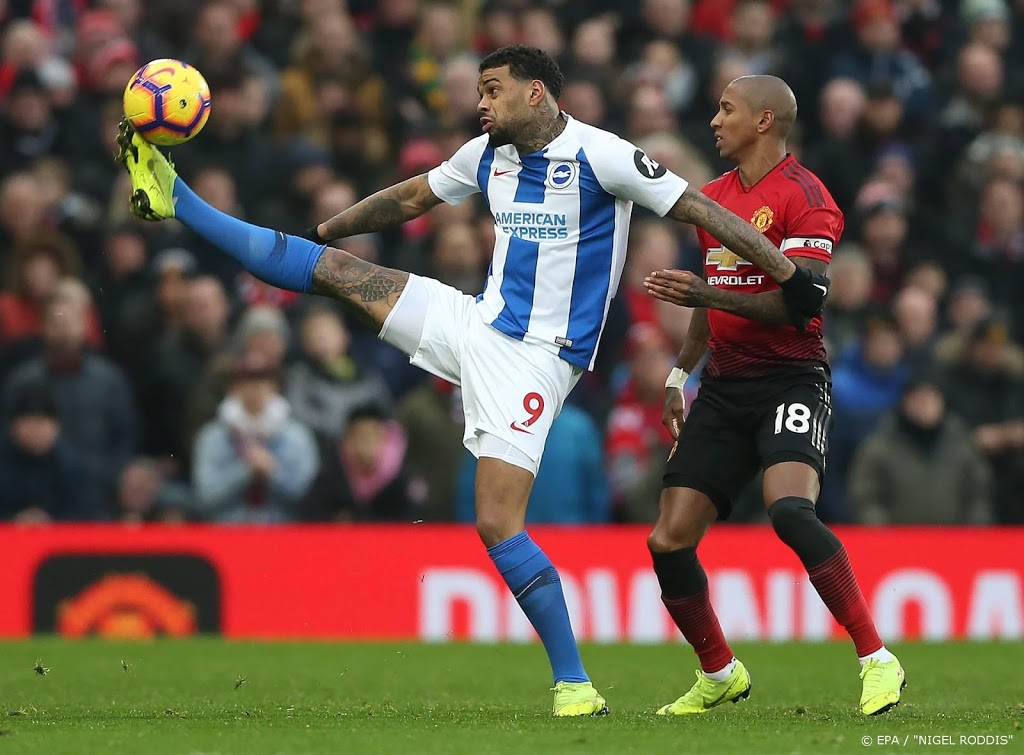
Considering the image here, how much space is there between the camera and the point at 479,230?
14.0 meters

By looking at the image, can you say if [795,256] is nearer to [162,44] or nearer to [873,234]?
[873,234]

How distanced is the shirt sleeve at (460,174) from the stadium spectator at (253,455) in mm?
4835

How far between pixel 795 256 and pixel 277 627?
20.3 ft

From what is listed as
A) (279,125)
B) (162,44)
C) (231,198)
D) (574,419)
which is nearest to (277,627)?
(574,419)

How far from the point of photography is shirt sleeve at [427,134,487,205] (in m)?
7.79

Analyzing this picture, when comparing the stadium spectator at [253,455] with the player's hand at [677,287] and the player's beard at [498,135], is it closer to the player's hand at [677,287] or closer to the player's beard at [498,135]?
the player's beard at [498,135]

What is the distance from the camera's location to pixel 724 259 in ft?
25.2

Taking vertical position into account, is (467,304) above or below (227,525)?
above

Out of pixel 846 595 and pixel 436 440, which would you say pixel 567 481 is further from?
pixel 846 595

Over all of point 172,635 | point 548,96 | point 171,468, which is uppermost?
point 548,96

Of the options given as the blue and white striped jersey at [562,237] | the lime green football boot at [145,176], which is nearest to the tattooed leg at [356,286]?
the blue and white striped jersey at [562,237]

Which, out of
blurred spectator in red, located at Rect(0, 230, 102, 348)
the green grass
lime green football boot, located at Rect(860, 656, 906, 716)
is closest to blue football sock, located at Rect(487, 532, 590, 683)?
the green grass

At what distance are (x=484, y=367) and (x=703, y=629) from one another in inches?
59.4

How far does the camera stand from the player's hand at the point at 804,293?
730 centimetres
